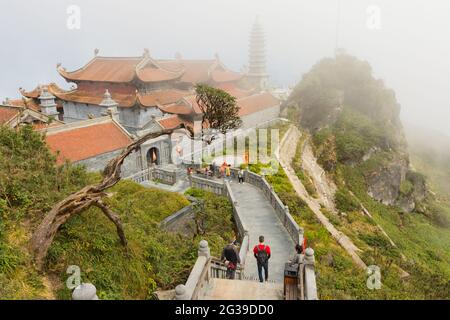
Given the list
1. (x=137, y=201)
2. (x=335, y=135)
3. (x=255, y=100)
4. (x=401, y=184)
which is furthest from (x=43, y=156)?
(x=401, y=184)

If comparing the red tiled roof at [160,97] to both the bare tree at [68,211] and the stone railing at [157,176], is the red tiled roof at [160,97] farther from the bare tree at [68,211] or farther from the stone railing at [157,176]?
the bare tree at [68,211]

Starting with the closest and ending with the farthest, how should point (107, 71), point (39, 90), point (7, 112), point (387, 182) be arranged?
point (7, 112), point (107, 71), point (39, 90), point (387, 182)

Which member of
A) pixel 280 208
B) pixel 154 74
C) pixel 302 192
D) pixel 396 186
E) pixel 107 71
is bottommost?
pixel 396 186

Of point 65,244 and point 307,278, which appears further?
point 65,244

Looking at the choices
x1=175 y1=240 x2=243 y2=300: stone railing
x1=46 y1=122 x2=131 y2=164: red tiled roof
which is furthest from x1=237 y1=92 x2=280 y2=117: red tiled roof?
x1=175 y1=240 x2=243 y2=300: stone railing

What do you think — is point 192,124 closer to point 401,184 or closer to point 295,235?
point 295,235

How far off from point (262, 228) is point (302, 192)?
1023 cm

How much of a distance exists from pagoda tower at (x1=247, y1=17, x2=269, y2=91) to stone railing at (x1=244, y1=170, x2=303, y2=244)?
154 feet

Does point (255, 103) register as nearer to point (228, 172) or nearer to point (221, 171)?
point (221, 171)

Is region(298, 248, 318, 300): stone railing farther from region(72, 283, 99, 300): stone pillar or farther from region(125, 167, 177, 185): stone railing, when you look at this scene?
region(125, 167, 177, 185): stone railing

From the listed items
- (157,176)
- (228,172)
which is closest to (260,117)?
(228,172)

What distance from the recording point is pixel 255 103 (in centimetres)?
4312

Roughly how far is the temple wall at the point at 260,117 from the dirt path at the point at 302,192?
3.42m
